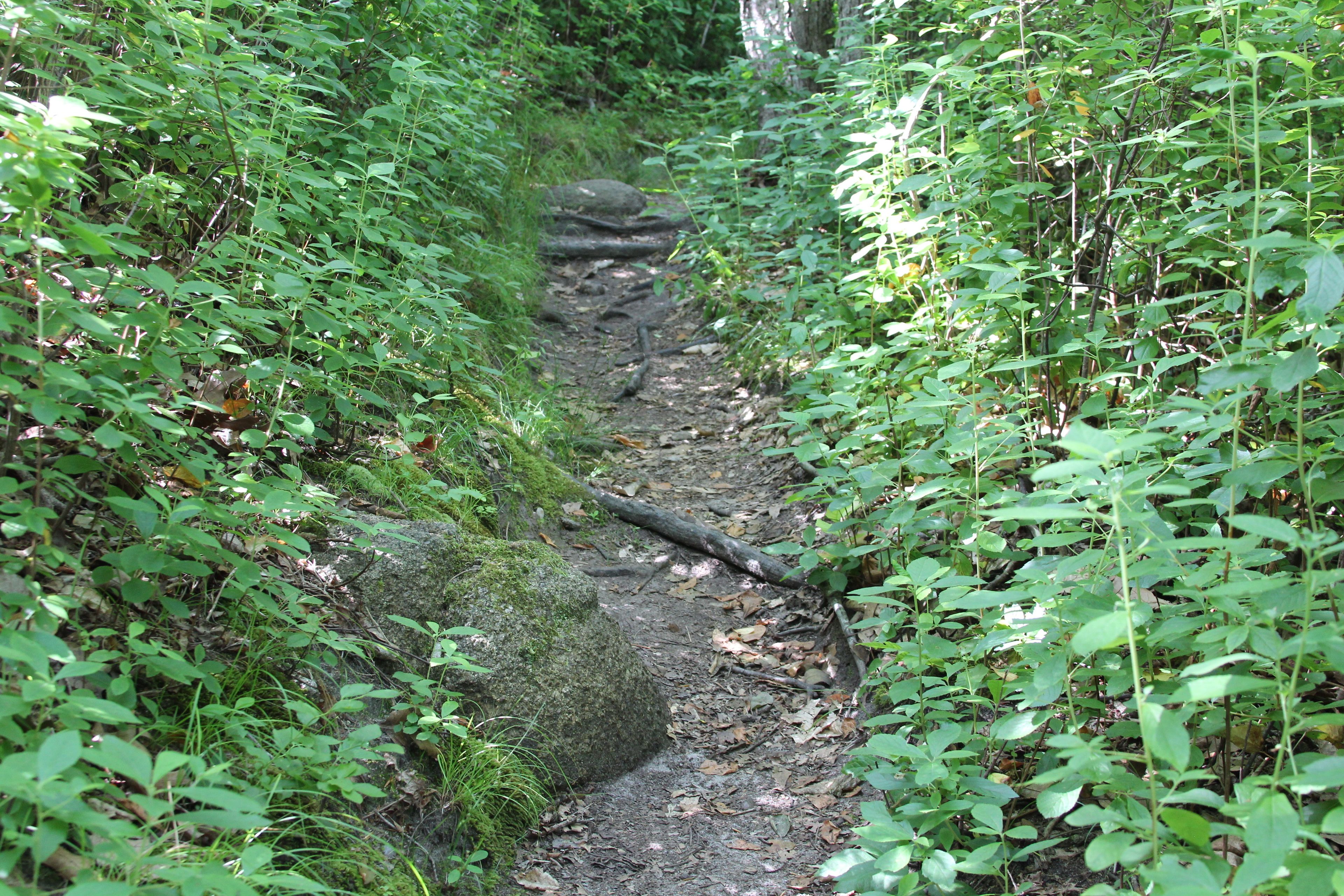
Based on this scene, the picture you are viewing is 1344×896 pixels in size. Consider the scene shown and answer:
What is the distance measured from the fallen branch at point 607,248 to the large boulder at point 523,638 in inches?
229

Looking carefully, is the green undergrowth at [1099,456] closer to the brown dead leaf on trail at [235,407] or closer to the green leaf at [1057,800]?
the green leaf at [1057,800]

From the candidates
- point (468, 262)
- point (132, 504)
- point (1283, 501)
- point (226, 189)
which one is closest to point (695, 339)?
point (468, 262)

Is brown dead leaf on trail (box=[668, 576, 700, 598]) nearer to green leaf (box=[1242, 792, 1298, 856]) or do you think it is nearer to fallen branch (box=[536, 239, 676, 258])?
green leaf (box=[1242, 792, 1298, 856])

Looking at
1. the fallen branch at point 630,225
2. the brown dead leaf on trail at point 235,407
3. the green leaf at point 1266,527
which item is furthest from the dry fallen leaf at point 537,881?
the fallen branch at point 630,225

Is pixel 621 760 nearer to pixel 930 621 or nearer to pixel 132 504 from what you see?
pixel 930 621

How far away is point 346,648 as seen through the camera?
2.22m

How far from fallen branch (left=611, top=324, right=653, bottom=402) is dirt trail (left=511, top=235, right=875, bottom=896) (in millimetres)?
78

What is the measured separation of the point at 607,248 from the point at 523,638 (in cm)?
635

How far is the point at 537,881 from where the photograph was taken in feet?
7.93

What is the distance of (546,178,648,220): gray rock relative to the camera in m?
8.98

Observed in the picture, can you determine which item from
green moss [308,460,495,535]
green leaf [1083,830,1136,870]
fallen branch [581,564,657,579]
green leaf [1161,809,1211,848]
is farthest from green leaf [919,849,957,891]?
fallen branch [581,564,657,579]

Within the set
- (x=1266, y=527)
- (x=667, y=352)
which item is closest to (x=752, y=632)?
(x=1266, y=527)

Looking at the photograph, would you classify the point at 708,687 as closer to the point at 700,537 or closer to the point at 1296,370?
the point at 700,537

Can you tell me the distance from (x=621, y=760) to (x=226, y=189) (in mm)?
2472
